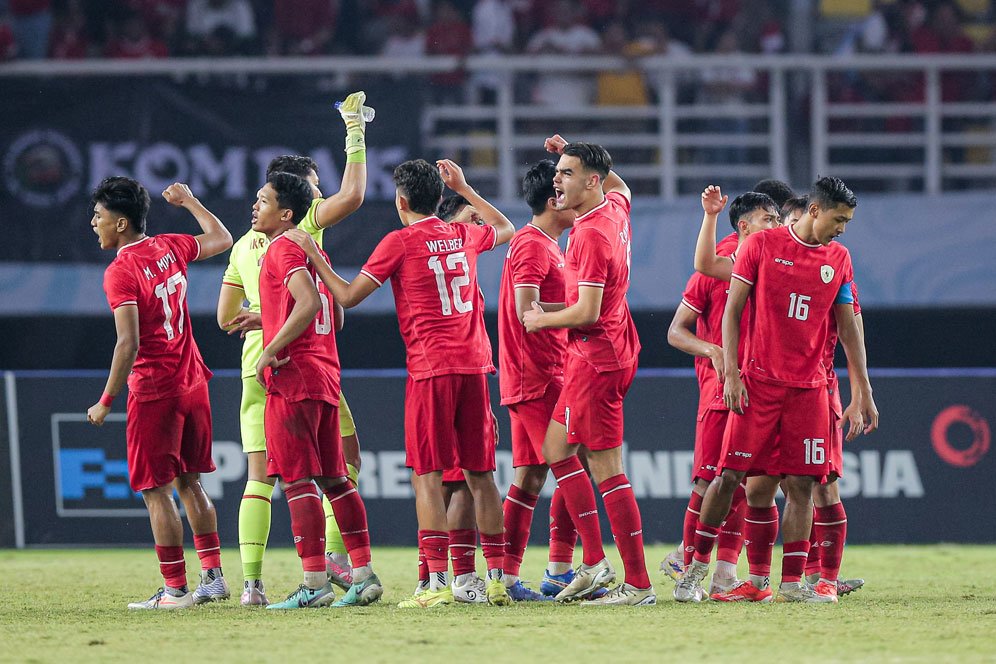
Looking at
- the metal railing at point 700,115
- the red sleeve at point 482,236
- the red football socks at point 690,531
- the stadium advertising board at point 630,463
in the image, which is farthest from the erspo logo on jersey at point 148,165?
the red football socks at point 690,531

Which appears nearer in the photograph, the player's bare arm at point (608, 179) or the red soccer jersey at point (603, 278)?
the red soccer jersey at point (603, 278)

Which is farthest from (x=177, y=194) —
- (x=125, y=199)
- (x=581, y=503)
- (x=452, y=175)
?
(x=581, y=503)

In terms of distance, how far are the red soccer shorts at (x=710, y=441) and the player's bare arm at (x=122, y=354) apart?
3.00 metres

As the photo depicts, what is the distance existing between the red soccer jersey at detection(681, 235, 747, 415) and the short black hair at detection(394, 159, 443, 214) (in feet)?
4.74

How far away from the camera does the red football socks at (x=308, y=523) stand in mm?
6629

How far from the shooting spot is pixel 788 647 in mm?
5336

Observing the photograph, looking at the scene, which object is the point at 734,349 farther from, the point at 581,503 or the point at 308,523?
the point at 308,523

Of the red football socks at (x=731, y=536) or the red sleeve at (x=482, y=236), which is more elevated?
the red sleeve at (x=482, y=236)

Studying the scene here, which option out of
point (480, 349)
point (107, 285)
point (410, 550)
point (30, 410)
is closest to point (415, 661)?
point (480, 349)

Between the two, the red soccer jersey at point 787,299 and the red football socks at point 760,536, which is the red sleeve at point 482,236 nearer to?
the red soccer jersey at point 787,299

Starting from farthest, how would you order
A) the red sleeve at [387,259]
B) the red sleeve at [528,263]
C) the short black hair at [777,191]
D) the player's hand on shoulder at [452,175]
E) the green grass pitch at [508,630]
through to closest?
the short black hair at [777,191] → the player's hand on shoulder at [452,175] → the red sleeve at [528,263] → the red sleeve at [387,259] → the green grass pitch at [508,630]

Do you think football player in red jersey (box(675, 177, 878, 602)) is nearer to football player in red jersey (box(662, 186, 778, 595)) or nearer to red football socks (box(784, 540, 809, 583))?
red football socks (box(784, 540, 809, 583))

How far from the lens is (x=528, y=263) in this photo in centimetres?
683

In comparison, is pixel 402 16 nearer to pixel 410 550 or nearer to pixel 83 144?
pixel 83 144
